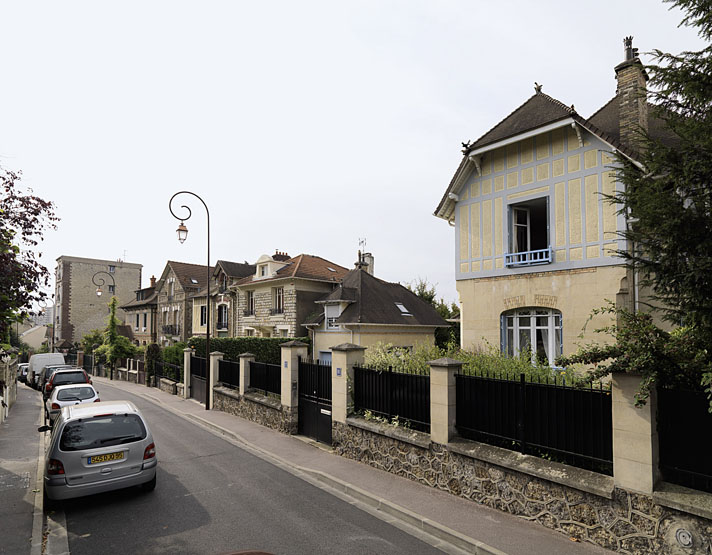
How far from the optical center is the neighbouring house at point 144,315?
48.7 meters

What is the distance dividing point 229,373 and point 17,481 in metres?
9.41

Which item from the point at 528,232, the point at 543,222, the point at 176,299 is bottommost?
the point at 176,299

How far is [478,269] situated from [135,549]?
11.5 meters

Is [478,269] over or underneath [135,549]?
over

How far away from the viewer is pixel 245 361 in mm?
16484

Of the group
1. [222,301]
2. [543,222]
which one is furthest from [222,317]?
[543,222]

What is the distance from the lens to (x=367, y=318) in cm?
2639

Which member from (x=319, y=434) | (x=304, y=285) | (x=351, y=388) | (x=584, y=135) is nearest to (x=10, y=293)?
(x=351, y=388)

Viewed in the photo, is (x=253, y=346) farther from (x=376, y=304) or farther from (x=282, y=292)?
(x=376, y=304)

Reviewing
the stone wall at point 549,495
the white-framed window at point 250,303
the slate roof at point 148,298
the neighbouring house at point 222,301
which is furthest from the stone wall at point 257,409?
the slate roof at point 148,298

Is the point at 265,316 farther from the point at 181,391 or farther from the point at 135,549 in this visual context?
the point at 135,549

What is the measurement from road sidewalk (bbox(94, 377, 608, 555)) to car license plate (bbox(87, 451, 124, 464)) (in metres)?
3.66

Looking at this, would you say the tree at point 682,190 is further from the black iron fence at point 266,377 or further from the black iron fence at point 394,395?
the black iron fence at point 266,377

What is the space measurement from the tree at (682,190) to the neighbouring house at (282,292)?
86.3 feet
